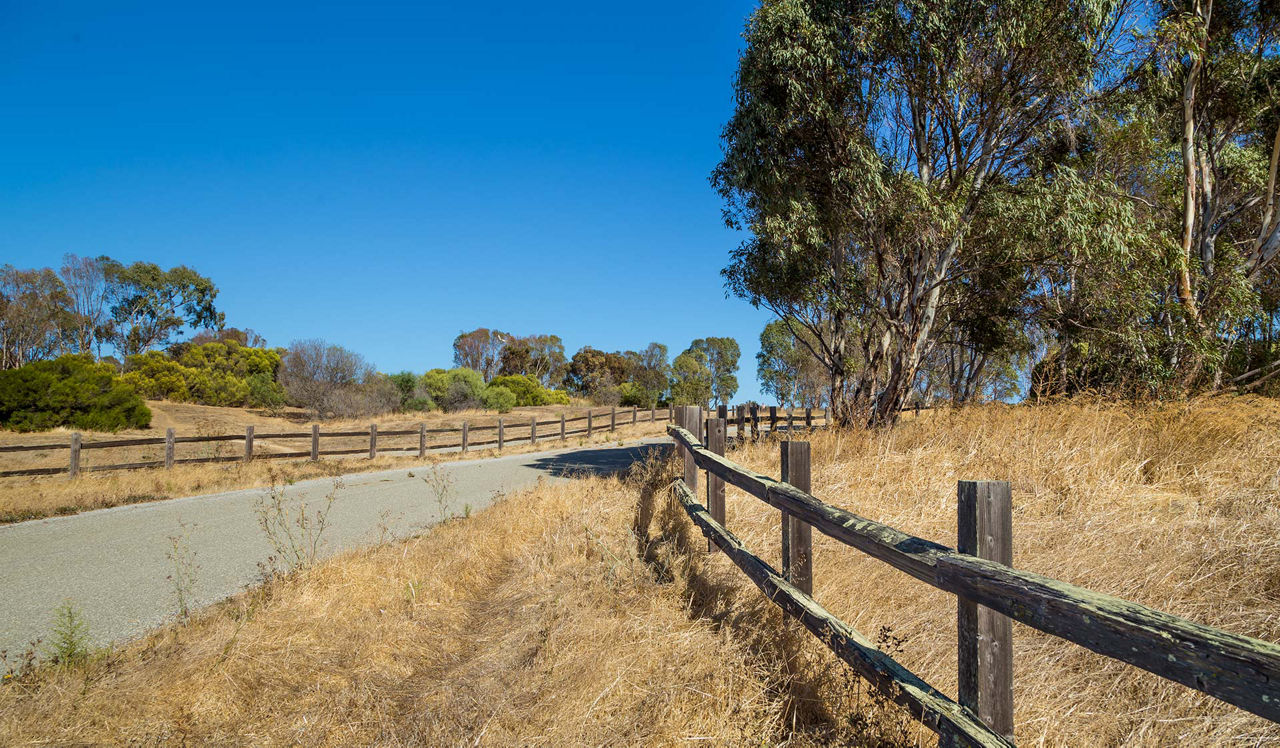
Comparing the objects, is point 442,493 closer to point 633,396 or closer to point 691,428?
point 691,428

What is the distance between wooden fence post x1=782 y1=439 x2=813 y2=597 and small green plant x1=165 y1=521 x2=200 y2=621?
4699 mm

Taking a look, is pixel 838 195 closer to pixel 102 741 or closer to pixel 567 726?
pixel 567 726

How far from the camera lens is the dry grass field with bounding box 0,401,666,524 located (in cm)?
1130

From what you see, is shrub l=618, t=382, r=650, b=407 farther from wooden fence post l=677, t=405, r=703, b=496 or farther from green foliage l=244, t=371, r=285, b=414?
wooden fence post l=677, t=405, r=703, b=496

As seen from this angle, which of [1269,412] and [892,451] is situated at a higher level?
[1269,412]

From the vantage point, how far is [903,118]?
13734 millimetres

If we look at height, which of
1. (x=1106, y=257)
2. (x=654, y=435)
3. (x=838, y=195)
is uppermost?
(x=838, y=195)

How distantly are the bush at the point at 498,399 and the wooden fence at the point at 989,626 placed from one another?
148 feet

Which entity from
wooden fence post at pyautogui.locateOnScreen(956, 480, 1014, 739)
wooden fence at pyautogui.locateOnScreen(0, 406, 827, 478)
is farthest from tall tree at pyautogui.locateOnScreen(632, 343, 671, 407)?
wooden fence post at pyautogui.locateOnScreen(956, 480, 1014, 739)

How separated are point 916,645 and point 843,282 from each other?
45.9ft

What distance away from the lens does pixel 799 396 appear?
58.0 meters

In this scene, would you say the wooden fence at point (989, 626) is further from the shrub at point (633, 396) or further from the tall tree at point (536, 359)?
the tall tree at point (536, 359)

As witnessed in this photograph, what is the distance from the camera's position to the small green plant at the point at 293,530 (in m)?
6.08

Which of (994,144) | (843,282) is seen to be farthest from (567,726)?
(843,282)
